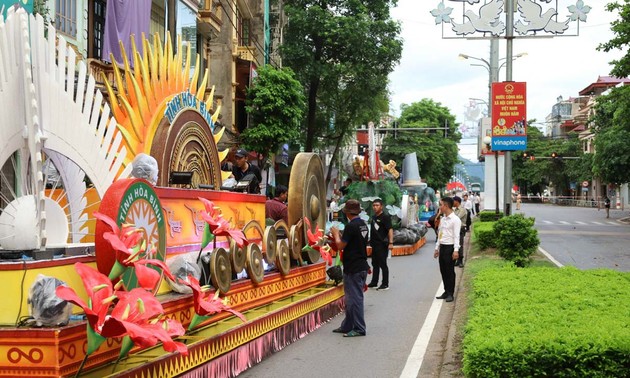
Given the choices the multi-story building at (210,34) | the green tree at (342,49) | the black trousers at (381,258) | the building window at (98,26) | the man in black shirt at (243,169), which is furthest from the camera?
the green tree at (342,49)

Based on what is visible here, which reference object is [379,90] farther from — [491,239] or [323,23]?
[491,239]

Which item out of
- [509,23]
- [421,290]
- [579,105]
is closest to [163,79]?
[421,290]

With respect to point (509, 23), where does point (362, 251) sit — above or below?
below

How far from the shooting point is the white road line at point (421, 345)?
775cm

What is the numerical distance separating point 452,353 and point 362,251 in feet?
7.18

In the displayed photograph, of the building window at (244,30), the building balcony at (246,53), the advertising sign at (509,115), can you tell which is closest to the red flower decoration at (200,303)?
the advertising sign at (509,115)

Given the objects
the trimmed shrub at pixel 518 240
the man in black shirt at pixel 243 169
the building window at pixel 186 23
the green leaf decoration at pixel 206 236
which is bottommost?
the trimmed shrub at pixel 518 240

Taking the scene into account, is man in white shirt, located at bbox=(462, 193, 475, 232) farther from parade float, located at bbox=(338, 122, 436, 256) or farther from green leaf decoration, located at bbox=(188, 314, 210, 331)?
green leaf decoration, located at bbox=(188, 314, 210, 331)

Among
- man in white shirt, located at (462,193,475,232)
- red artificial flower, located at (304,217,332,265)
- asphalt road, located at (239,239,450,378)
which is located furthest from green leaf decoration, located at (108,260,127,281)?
man in white shirt, located at (462,193,475,232)

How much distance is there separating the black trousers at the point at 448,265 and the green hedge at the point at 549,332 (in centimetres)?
319

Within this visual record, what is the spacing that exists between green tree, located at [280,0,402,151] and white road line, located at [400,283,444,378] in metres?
24.5

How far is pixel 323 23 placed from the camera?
35281 millimetres

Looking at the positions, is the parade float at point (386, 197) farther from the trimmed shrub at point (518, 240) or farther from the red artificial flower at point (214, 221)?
the red artificial flower at point (214, 221)

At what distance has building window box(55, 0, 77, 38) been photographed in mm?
16734
